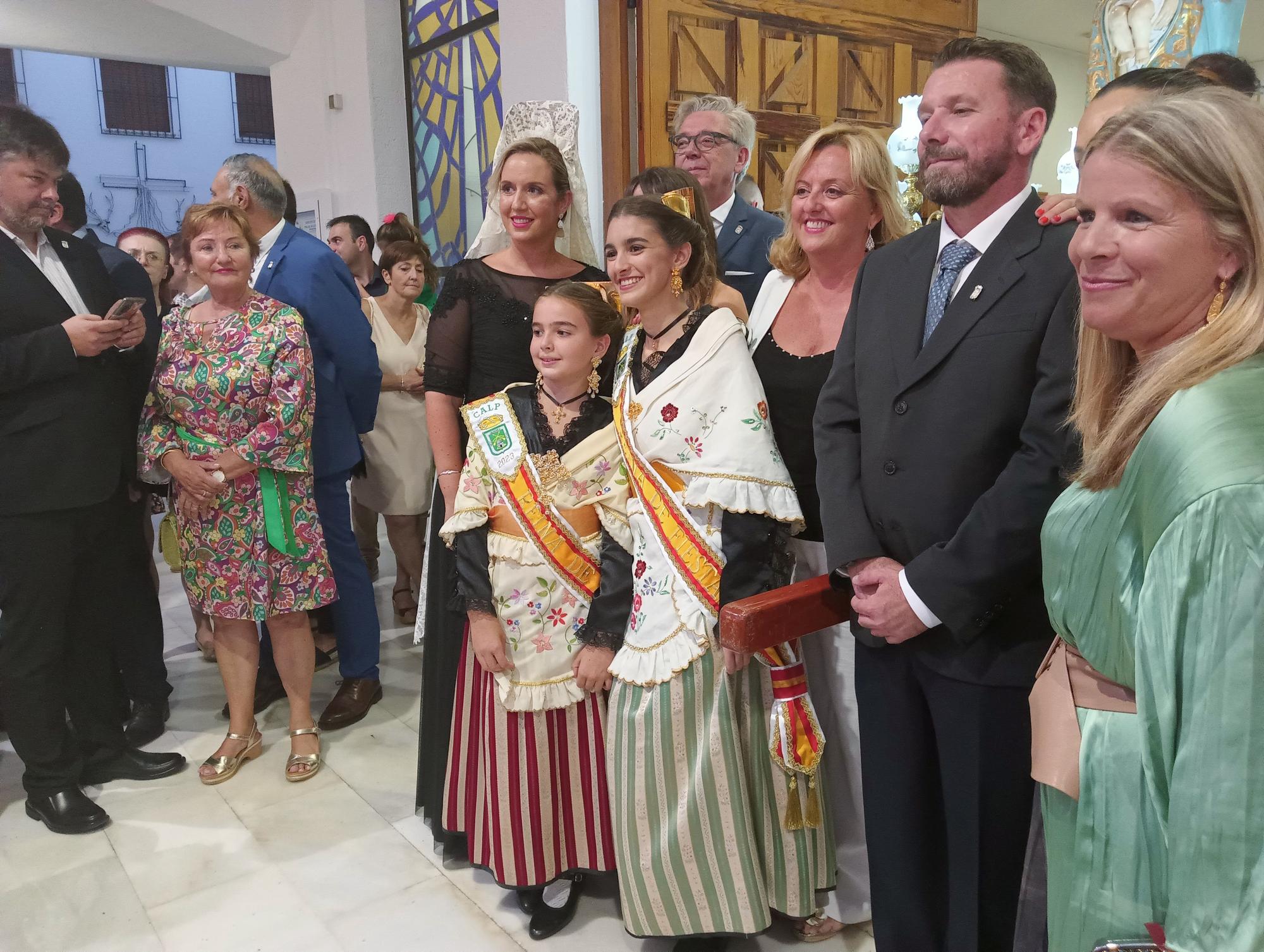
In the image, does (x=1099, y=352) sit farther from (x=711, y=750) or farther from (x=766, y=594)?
(x=711, y=750)

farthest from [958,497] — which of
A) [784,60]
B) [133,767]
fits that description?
[784,60]

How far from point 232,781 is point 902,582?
86.1 inches

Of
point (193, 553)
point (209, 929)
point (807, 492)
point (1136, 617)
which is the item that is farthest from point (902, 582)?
point (193, 553)

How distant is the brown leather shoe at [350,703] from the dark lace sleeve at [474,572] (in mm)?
1359

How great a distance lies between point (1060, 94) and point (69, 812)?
950cm

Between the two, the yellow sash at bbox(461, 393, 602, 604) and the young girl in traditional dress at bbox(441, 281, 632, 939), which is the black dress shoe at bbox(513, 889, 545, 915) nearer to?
the young girl in traditional dress at bbox(441, 281, 632, 939)

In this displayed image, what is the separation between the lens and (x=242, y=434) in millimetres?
2646

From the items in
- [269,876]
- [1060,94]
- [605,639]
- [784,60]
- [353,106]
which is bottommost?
[269,876]

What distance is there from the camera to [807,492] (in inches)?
76.4

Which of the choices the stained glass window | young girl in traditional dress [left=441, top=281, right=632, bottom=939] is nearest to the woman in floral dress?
young girl in traditional dress [left=441, top=281, right=632, bottom=939]

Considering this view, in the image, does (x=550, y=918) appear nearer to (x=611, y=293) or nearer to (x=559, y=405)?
(x=559, y=405)

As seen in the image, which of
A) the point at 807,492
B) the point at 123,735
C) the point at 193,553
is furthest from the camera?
the point at 123,735

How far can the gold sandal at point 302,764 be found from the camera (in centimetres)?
278

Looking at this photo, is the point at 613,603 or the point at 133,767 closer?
the point at 613,603
